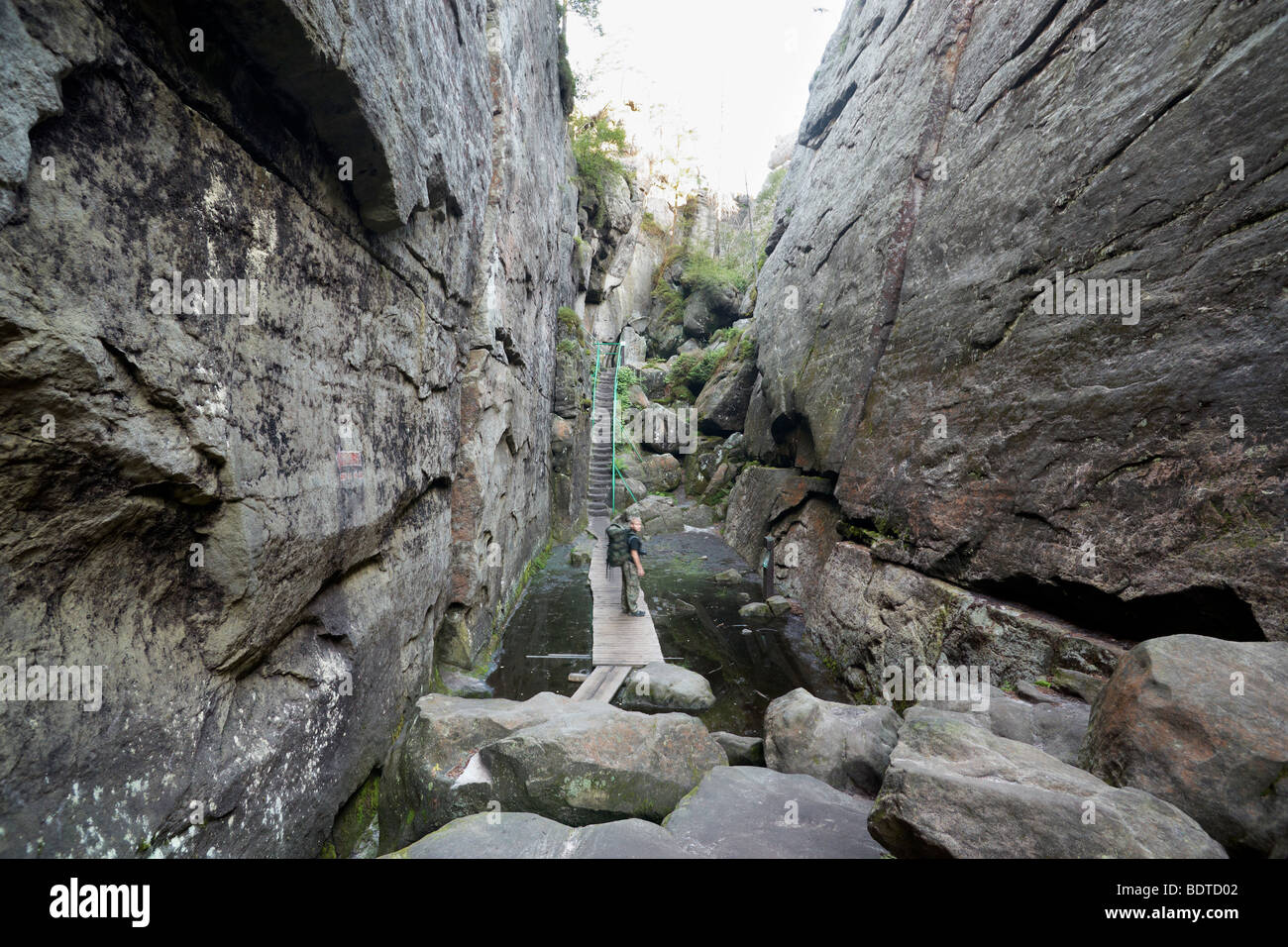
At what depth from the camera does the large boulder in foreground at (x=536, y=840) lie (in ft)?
6.80

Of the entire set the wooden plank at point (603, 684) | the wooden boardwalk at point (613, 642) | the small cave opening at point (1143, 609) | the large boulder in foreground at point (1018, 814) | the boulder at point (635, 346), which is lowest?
the wooden plank at point (603, 684)

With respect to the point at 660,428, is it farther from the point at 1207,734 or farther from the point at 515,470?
the point at 1207,734

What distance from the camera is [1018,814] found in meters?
1.79

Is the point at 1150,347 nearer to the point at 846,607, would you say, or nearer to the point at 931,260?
the point at 931,260

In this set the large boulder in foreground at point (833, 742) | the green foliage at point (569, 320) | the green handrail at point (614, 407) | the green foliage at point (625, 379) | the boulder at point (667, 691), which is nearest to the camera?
the large boulder in foreground at point (833, 742)

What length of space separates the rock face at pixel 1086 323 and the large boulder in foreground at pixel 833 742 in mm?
1963

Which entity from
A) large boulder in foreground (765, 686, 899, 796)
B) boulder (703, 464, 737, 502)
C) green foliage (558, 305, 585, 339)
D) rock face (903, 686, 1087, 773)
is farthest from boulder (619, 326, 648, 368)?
rock face (903, 686, 1087, 773)

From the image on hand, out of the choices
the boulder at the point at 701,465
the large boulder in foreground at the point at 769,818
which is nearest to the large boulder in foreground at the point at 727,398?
the boulder at the point at 701,465

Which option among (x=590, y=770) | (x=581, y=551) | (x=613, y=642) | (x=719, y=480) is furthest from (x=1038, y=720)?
(x=719, y=480)

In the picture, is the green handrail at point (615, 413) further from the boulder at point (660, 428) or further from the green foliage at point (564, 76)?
the green foliage at point (564, 76)

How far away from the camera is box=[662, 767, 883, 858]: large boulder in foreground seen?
2.28 m

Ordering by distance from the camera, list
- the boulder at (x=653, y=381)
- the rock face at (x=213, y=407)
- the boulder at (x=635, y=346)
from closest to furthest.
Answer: the rock face at (x=213, y=407) < the boulder at (x=653, y=381) < the boulder at (x=635, y=346)

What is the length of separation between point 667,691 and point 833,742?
2.19 m

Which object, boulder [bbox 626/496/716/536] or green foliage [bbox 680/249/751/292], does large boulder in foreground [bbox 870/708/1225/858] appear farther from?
green foliage [bbox 680/249/751/292]
